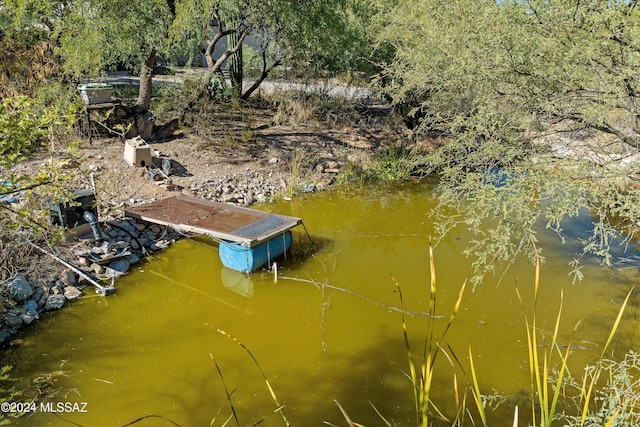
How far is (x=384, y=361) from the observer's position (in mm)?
5020

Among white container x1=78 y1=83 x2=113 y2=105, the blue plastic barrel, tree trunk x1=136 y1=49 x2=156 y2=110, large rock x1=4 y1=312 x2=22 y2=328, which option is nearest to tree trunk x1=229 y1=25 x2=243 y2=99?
tree trunk x1=136 y1=49 x2=156 y2=110

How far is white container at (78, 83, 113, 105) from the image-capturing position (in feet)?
29.6

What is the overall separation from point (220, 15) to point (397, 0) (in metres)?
4.64

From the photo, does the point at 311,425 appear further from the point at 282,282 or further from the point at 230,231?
the point at 230,231

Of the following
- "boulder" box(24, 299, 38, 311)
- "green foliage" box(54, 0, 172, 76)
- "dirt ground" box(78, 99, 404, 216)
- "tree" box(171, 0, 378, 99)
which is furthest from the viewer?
"tree" box(171, 0, 378, 99)

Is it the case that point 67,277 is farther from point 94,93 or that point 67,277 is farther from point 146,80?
point 146,80

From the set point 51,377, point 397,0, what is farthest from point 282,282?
point 397,0

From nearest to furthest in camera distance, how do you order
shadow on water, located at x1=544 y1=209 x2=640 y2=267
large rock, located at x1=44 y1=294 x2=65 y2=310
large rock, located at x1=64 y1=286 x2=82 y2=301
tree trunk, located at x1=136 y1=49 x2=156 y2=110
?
large rock, located at x1=44 y1=294 x2=65 y2=310, large rock, located at x1=64 y1=286 x2=82 y2=301, shadow on water, located at x1=544 y1=209 x2=640 y2=267, tree trunk, located at x1=136 y1=49 x2=156 y2=110

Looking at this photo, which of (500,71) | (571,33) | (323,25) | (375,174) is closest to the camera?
(571,33)

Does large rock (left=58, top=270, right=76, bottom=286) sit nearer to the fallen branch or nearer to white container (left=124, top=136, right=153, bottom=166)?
the fallen branch

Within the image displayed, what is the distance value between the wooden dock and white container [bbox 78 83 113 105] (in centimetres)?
309

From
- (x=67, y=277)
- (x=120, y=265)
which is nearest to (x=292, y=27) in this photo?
(x=120, y=265)

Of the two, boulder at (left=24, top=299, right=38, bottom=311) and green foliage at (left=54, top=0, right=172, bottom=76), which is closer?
boulder at (left=24, top=299, right=38, bottom=311)

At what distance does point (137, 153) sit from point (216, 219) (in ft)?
9.67
